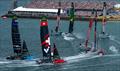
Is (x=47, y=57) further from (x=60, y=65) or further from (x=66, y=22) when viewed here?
(x=66, y=22)

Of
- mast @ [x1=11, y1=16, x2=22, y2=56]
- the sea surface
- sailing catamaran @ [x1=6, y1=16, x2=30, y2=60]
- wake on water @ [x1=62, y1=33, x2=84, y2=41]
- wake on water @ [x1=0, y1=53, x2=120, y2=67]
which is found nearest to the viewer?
the sea surface

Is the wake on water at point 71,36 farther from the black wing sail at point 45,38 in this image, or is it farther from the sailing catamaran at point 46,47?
the black wing sail at point 45,38

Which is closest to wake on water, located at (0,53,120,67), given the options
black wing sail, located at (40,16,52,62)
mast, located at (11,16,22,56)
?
black wing sail, located at (40,16,52,62)

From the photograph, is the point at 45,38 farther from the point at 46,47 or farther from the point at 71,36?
the point at 71,36

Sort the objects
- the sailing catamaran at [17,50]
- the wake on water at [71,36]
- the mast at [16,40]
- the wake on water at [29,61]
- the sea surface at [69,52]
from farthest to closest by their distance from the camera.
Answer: the wake on water at [71,36]
the mast at [16,40]
the sailing catamaran at [17,50]
the wake on water at [29,61]
the sea surface at [69,52]

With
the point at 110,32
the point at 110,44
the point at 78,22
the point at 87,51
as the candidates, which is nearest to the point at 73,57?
the point at 87,51

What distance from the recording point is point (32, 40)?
15262cm

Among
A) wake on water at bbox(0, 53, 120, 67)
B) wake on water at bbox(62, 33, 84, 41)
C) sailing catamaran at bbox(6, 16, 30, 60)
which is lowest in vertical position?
wake on water at bbox(62, 33, 84, 41)

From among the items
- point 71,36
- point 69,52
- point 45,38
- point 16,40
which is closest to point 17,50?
point 16,40

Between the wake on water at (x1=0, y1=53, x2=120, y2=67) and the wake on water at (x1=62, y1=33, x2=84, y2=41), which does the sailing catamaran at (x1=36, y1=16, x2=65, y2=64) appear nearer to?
the wake on water at (x1=0, y1=53, x2=120, y2=67)

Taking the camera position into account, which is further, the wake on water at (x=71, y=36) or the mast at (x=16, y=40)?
the wake on water at (x=71, y=36)

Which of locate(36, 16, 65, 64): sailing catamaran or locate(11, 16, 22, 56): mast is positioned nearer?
locate(36, 16, 65, 64): sailing catamaran

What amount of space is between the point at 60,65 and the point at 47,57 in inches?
114

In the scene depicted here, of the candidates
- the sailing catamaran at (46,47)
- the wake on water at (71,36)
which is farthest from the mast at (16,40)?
the wake on water at (71,36)
